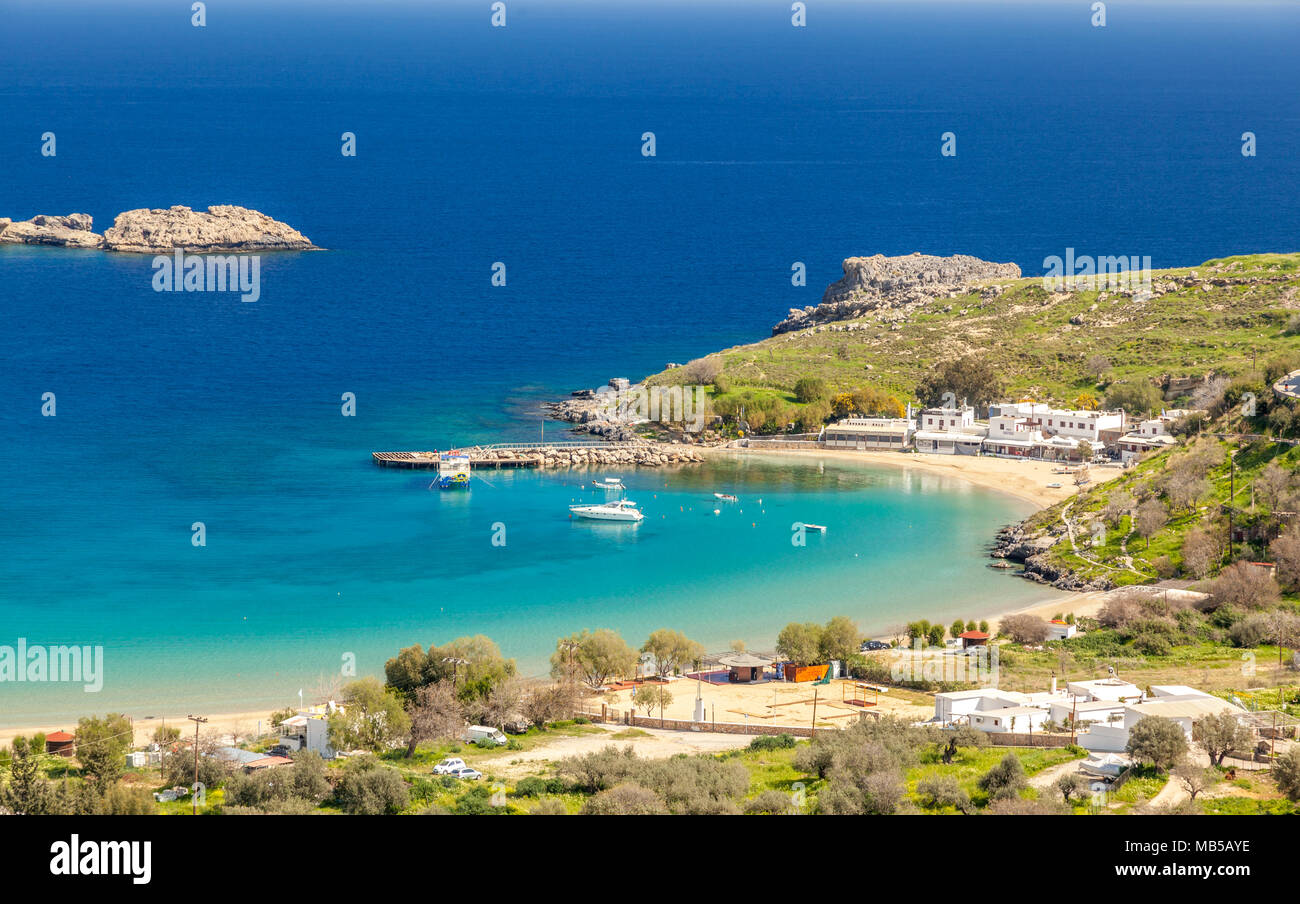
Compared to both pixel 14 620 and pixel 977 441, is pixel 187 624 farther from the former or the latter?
pixel 977 441

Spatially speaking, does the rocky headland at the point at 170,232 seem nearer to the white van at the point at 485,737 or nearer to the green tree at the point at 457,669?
the green tree at the point at 457,669

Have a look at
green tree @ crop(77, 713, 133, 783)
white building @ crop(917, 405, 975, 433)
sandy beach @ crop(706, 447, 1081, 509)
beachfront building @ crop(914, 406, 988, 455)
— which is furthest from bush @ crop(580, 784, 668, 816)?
white building @ crop(917, 405, 975, 433)

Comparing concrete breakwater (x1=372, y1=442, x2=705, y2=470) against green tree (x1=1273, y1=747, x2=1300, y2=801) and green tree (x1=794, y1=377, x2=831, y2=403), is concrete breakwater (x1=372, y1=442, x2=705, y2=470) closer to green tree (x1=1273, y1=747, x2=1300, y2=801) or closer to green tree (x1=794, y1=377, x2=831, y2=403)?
green tree (x1=794, y1=377, x2=831, y2=403)

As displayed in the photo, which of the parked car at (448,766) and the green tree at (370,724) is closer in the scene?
the parked car at (448,766)

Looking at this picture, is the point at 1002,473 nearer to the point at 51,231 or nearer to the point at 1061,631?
the point at 1061,631

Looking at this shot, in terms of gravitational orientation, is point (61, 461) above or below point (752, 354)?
below

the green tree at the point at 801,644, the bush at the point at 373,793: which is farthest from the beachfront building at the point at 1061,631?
the bush at the point at 373,793

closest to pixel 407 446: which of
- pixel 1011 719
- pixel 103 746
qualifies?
pixel 103 746
